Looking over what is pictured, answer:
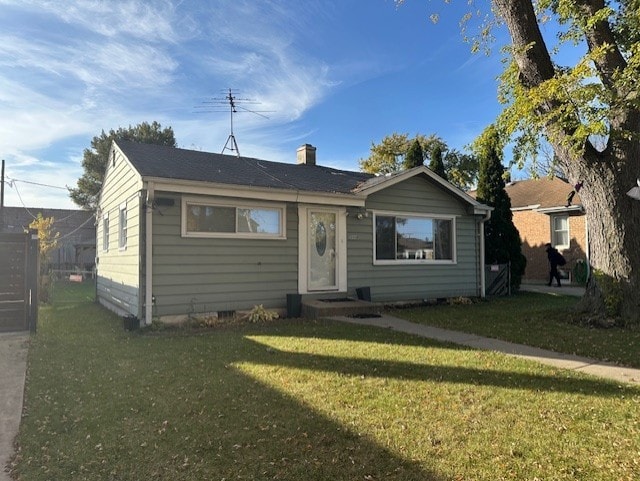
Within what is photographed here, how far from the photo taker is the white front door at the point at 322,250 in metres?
10.1

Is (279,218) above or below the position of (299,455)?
above

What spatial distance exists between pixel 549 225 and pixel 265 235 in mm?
14521

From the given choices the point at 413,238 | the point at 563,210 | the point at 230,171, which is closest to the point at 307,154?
the point at 230,171

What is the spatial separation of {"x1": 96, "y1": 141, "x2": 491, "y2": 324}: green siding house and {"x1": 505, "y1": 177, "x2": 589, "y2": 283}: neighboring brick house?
7.48 meters

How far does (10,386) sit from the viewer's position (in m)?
4.82

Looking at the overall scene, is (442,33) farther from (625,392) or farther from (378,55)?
(625,392)

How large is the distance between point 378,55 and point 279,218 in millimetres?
7436

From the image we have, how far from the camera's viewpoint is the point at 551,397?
414 centimetres

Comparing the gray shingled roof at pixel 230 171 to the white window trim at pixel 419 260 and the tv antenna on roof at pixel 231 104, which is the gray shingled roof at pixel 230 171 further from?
the tv antenna on roof at pixel 231 104

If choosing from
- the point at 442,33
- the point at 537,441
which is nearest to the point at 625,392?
the point at 537,441

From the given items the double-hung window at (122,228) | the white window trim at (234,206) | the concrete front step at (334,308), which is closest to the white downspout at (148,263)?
the white window trim at (234,206)

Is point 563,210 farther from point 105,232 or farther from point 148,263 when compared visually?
point 105,232

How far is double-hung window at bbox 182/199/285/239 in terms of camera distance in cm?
866

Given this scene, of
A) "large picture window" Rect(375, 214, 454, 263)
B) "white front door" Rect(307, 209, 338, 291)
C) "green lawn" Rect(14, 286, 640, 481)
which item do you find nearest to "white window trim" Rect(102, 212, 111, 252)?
"white front door" Rect(307, 209, 338, 291)
